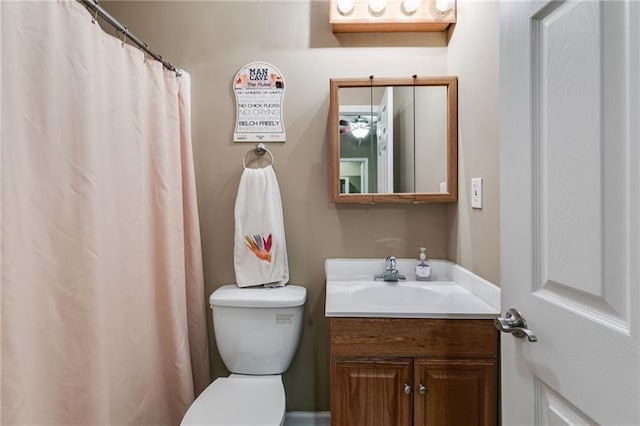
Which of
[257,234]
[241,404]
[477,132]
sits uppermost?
[477,132]

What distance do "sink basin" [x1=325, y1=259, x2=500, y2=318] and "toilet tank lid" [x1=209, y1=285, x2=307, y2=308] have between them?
0.16 m

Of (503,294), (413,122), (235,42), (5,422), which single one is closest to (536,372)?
(503,294)

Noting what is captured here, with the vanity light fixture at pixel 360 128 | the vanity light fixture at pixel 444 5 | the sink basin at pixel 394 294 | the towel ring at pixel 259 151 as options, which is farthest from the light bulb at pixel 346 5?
the sink basin at pixel 394 294

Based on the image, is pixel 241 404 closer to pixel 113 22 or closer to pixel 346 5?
pixel 113 22

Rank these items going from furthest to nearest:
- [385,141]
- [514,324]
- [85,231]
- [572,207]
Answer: [385,141], [85,231], [514,324], [572,207]

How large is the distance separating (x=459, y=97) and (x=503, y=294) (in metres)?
1.00

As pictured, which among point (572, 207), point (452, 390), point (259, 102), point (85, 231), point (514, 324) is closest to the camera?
point (572, 207)

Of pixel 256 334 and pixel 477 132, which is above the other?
pixel 477 132

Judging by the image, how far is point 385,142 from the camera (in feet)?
5.22

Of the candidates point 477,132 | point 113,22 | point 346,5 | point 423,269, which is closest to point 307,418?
point 423,269

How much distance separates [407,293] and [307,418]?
844 mm

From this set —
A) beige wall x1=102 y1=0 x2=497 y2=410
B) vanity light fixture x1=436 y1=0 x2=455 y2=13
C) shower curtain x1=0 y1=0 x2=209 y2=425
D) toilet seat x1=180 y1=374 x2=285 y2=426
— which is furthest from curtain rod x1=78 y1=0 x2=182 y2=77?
toilet seat x1=180 y1=374 x2=285 y2=426

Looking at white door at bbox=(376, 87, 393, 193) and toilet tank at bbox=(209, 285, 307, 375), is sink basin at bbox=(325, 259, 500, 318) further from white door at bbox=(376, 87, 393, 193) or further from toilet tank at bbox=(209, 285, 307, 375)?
Result: white door at bbox=(376, 87, 393, 193)

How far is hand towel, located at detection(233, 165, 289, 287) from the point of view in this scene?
5.29ft
